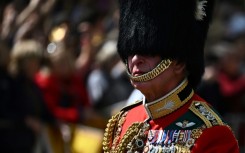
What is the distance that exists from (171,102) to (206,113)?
20cm

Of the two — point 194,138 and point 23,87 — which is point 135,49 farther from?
point 23,87

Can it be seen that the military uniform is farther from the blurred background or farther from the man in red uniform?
the blurred background

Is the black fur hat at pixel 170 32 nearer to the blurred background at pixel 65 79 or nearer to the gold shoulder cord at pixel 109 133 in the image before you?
the gold shoulder cord at pixel 109 133

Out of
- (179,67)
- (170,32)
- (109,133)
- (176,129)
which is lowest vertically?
(109,133)

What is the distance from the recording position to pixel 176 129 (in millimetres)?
4691

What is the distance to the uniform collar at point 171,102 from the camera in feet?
15.5

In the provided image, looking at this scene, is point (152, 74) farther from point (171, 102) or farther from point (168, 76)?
point (171, 102)

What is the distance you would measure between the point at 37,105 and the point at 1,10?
1.13 meters

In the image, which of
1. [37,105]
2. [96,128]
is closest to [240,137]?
[96,128]

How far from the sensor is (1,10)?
871 centimetres

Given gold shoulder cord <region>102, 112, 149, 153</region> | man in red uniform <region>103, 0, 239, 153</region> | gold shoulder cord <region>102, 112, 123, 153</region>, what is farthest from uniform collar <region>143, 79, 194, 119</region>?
gold shoulder cord <region>102, 112, 123, 153</region>

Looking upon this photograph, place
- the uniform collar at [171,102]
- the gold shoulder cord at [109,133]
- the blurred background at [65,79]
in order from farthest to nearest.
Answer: the blurred background at [65,79] < the gold shoulder cord at [109,133] < the uniform collar at [171,102]

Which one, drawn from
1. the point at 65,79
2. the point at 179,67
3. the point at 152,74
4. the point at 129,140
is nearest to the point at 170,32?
the point at 179,67

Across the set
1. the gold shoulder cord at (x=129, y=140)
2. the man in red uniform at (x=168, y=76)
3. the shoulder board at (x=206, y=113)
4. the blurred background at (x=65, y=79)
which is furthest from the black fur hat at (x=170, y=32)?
the blurred background at (x=65, y=79)
